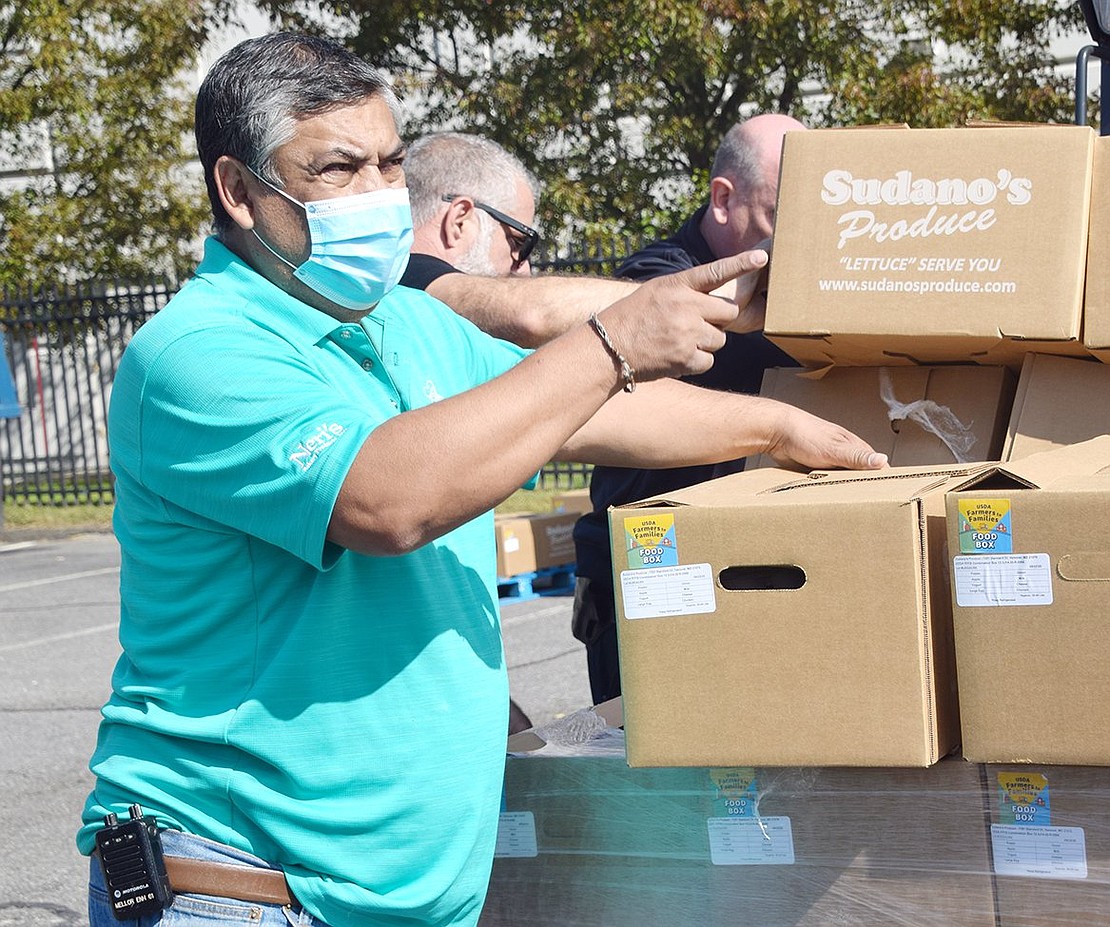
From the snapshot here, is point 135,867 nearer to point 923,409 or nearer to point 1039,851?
point 1039,851

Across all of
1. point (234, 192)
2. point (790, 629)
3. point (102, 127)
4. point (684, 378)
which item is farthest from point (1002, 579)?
point (102, 127)

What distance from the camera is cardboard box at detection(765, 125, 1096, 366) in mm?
2199

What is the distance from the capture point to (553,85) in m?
12.2

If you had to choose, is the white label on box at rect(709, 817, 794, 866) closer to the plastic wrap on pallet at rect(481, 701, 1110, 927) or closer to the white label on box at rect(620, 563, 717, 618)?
the plastic wrap on pallet at rect(481, 701, 1110, 927)

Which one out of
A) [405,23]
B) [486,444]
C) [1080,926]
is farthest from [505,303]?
[405,23]

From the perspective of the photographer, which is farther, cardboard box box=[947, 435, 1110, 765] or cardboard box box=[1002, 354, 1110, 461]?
cardboard box box=[1002, 354, 1110, 461]

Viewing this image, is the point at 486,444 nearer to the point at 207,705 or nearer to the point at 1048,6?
the point at 207,705

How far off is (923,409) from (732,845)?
0.85 m

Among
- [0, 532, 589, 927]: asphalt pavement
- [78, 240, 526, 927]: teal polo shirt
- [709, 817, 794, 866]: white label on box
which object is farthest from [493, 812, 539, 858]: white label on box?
[0, 532, 589, 927]: asphalt pavement

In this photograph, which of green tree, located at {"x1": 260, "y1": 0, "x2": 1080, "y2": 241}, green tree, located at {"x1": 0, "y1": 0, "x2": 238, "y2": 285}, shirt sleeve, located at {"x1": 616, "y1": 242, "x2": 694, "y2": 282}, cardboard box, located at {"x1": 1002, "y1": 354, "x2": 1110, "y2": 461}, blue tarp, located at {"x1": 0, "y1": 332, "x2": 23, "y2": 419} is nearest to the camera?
cardboard box, located at {"x1": 1002, "y1": 354, "x2": 1110, "y2": 461}

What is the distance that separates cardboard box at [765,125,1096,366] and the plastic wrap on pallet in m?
→ 0.70

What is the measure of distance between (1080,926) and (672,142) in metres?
11.5

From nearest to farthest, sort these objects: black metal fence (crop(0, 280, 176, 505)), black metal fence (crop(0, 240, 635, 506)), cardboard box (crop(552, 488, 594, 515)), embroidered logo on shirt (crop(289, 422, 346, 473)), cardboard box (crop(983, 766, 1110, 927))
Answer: embroidered logo on shirt (crop(289, 422, 346, 473))
cardboard box (crop(983, 766, 1110, 927))
cardboard box (crop(552, 488, 594, 515))
black metal fence (crop(0, 240, 635, 506))
black metal fence (crop(0, 280, 176, 505))

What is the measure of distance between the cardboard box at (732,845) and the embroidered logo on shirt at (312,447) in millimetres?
858
